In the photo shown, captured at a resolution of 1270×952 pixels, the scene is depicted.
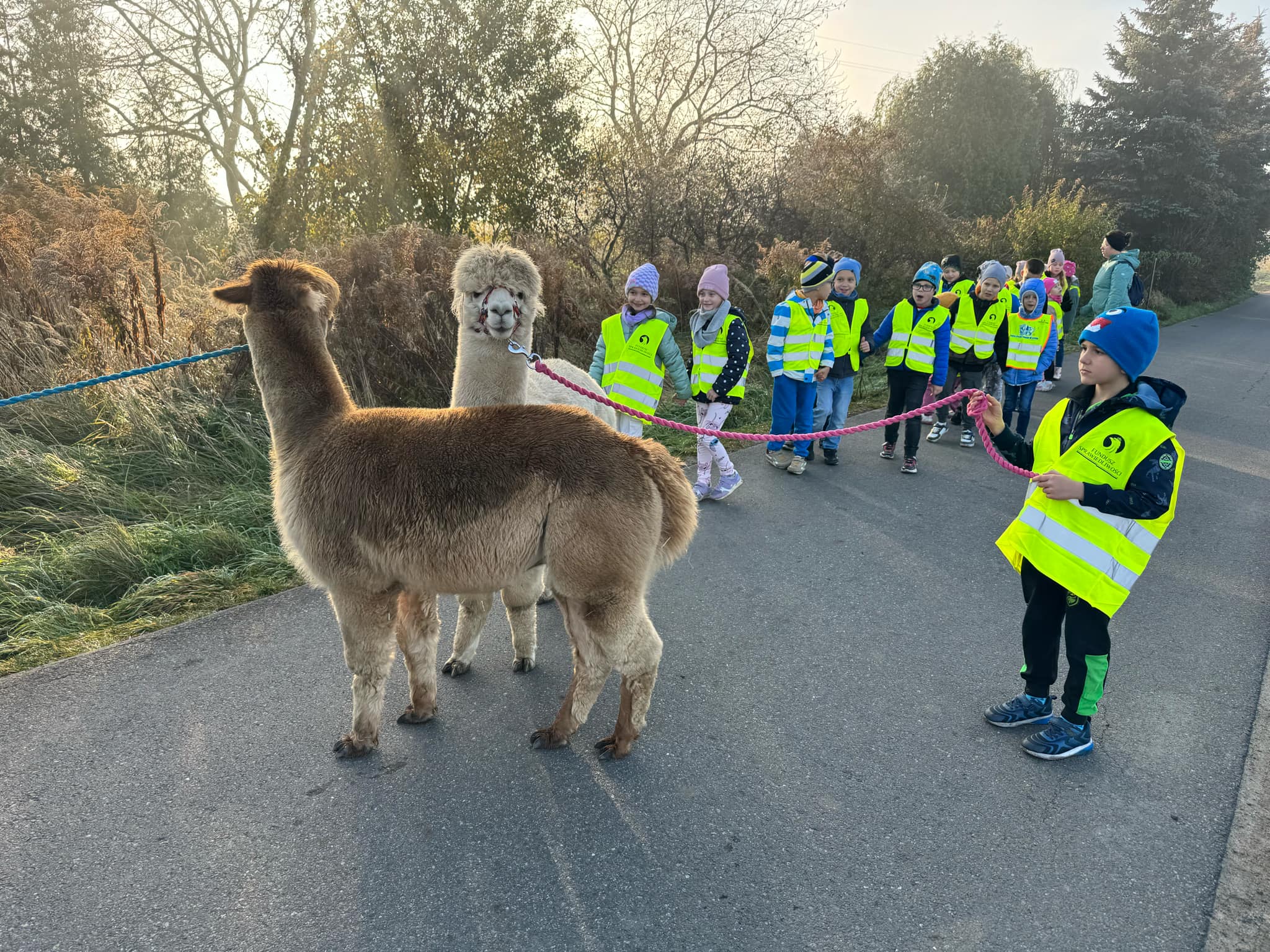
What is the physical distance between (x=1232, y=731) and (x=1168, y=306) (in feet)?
87.0

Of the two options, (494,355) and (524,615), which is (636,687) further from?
(494,355)

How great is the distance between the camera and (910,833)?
2.66 meters

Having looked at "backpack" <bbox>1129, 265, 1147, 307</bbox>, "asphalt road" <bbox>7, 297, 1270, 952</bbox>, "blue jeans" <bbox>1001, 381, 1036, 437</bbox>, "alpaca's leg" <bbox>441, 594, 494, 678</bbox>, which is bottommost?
"asphalt road" <bbox>7, 297, 1270, 952</bbox>

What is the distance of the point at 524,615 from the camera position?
12.1 feet

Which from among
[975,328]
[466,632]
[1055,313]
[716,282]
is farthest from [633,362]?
[1055,313]

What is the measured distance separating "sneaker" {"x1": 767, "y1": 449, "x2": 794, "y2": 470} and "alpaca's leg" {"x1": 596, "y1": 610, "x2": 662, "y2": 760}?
14.1 feet

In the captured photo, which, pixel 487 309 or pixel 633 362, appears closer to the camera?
pixel 487 309

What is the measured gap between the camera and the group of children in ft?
8.96

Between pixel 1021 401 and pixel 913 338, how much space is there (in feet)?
6.21

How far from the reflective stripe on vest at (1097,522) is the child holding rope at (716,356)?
301 cm

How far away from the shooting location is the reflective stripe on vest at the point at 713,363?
586 cm

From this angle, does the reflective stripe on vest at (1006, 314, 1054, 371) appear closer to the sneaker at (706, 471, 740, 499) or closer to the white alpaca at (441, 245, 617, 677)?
the sneaker at (706, 471, 740, 499)

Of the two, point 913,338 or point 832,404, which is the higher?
point 913,338

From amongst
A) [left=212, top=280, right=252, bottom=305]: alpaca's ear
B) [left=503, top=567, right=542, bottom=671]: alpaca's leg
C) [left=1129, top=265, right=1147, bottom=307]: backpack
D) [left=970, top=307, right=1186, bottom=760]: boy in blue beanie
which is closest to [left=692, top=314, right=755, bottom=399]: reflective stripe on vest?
[left=503, top=567, right=542, bottom=671]: alpaca's leg
